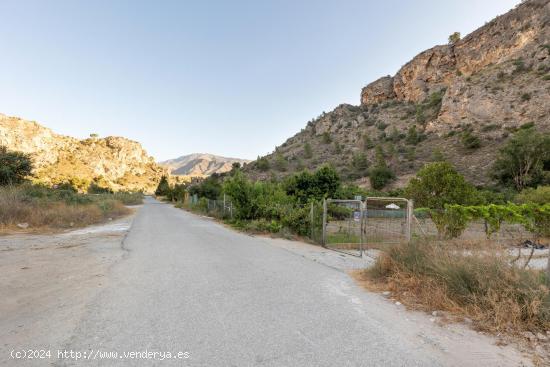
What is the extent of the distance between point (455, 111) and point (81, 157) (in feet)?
362

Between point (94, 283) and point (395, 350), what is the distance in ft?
17.1

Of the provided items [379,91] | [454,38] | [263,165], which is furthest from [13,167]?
[454,38]

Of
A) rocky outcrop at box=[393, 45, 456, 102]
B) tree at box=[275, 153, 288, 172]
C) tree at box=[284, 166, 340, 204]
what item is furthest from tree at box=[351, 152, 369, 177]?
rocky outcrop at box=[393, 45, 456, 102]

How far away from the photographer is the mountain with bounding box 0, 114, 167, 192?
69762 mm

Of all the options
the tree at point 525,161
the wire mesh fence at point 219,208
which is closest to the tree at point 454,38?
the tree at point 525,161

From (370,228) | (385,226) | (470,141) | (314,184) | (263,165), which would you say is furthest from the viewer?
(263,165)

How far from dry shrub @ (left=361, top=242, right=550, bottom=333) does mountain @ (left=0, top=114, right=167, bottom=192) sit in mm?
42771

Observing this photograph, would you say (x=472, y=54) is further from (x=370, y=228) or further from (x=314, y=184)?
(x=370, y=228)

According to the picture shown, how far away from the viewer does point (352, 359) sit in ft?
8.95

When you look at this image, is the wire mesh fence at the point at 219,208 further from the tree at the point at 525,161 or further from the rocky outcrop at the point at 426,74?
the rocky outcrop at the point at 426,74

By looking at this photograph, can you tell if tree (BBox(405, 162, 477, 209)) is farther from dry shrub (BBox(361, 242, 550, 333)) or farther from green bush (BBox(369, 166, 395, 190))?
green bush (BBox(369, 166, 395, 190))

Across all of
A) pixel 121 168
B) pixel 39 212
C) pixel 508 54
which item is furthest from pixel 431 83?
pixel 121 168

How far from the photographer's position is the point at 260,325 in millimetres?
3480

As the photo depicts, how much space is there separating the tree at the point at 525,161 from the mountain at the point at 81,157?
52659 mm
